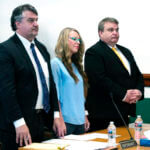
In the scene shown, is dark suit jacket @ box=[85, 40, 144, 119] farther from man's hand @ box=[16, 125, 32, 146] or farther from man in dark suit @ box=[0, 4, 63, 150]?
man's hand @ box=[16, 125, 32, 146]

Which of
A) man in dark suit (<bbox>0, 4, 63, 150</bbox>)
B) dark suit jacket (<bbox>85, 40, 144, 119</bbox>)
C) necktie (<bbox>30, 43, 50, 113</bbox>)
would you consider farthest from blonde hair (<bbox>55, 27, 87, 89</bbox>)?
necktie (<bbox>30, 43, 50, 113</bbox>)

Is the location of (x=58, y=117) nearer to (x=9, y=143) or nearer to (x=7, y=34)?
(x=9, y=143)

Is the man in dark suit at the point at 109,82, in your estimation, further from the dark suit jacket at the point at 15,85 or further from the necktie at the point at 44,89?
the dark suit jacket at the point at 15,85

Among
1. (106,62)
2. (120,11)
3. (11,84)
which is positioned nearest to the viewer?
(11,84)

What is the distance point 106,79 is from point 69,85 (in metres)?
0.35

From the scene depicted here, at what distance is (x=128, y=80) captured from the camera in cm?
300

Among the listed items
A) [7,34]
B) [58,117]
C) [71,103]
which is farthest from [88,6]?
[58,117]

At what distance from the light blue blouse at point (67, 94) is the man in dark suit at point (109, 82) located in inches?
11.3

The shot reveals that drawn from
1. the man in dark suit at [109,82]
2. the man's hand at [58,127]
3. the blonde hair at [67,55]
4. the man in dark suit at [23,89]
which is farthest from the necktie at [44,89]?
the man in dark suit at [109,82]

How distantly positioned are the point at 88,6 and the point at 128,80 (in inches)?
67.2

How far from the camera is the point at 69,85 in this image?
276 centimetres

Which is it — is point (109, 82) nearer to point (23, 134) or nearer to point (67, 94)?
point (67, 94)

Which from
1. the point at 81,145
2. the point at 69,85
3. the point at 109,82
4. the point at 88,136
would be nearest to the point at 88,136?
the point at 88,136

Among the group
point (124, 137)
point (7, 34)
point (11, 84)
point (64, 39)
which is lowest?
point (124, 137)
